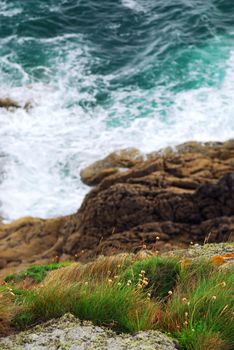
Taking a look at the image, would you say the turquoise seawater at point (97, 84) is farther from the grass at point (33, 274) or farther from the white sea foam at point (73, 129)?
the grass at point (33, 274)

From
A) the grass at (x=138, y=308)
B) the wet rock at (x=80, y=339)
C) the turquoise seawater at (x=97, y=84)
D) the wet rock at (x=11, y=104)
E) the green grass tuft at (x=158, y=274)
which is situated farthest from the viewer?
Result: the wet rock at (x=11, y=104)

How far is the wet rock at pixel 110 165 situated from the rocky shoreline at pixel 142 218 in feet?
5.99

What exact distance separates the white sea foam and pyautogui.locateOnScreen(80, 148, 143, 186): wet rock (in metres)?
0.40

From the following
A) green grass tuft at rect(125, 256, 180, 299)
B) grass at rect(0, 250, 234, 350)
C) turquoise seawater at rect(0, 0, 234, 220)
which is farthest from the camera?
turquoise seawater at rect(0, 0, 234, 220)

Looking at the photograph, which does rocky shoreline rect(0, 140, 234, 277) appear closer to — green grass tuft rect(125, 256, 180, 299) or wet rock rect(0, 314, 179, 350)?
green grass tuft rect(125, 256, 180, 299)

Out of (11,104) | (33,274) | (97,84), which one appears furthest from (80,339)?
(97,84)

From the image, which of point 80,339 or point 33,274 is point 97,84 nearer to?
point 33,274

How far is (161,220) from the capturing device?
47.8 ft

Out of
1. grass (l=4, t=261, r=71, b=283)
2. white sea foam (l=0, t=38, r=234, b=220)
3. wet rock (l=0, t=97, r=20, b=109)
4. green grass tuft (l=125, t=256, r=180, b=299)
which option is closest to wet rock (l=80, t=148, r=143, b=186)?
white sea foam (l=0, t=38, r=234, b=220)

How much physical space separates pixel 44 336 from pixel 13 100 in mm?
20066

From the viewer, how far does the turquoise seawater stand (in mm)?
20672

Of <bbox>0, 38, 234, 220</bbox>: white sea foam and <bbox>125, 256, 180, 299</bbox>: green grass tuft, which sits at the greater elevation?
<bbox>0, 38, 234, 220</bbox>: white sea foam

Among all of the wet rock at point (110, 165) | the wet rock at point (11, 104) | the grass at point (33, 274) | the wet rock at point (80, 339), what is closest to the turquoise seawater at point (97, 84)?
the wet rock at point (11, 104)

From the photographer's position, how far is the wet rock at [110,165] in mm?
19172
